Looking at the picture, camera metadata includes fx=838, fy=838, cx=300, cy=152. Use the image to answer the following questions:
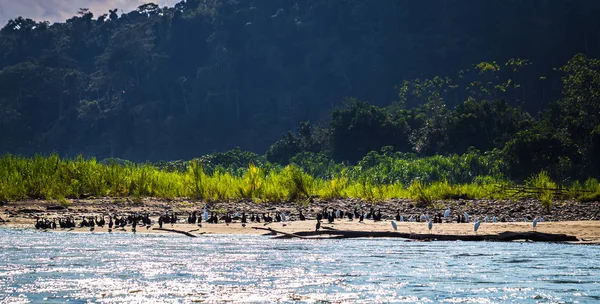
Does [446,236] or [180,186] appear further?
[180,186]

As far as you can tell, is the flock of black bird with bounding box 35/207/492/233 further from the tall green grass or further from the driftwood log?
the tall green grass

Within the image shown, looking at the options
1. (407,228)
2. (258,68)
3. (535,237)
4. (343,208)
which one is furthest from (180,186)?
(258,68)

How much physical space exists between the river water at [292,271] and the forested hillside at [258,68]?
77108 millimetres

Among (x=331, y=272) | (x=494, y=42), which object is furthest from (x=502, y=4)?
(x=331, y=272)

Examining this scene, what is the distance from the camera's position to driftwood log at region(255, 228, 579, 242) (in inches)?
572

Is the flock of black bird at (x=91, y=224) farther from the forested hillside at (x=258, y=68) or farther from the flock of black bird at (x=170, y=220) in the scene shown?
the forested hillside at (x=258, y=68)

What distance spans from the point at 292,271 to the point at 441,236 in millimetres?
4853

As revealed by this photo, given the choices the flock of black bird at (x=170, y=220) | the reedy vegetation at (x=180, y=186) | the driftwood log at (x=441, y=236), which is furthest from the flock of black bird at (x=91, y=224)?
the reedy vegetation at (x=180, y=186)

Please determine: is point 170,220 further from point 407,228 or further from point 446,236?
point 446,236

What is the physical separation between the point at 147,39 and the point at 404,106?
47.4m

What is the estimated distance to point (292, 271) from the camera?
11297 mm

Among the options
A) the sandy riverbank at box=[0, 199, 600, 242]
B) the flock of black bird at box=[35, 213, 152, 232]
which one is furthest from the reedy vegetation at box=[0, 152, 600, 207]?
the flock of black bird at box=[35, 213, 152, 232]

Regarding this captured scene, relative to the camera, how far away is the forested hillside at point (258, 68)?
3851 inches

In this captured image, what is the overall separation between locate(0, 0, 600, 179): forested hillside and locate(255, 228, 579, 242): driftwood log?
247 ft
